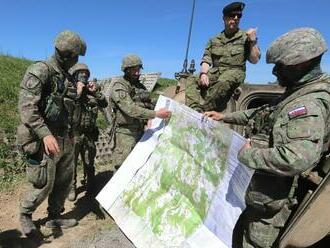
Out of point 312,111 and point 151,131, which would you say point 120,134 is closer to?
point 151,131

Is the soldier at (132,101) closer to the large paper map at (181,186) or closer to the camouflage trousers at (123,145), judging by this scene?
the camouflage trousers at (123,145)

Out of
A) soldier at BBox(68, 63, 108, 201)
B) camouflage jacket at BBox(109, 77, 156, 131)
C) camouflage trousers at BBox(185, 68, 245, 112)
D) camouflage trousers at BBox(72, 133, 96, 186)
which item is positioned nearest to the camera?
camouflage trousers at BBox(185, 68, 245, 112)

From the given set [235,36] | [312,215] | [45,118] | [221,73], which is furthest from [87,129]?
[312,215]

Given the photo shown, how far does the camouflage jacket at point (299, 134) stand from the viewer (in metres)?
2.46

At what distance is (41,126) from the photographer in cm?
418

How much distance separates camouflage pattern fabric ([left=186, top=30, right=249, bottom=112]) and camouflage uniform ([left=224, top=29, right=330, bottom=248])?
68.9 inches

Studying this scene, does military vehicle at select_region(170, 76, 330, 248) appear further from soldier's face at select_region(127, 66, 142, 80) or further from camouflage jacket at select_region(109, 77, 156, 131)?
soldier's face at select_region(127, 66, 142, 80)

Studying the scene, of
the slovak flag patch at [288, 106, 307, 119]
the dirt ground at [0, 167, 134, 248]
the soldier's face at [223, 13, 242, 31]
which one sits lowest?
the dirt ground at [0, 167, 134, 248]

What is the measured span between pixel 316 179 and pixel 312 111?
540 mm

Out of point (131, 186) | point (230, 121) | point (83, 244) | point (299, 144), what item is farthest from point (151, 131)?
point (299, 144)

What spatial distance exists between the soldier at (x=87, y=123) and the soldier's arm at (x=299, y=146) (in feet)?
12.2

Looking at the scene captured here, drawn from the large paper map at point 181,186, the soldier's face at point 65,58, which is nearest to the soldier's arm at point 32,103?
the soldier's face at point 65,58

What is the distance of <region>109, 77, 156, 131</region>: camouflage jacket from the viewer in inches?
212

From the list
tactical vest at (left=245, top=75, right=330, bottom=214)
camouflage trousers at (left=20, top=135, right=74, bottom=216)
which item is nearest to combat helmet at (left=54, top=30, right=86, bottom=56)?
camouflage trousers at (left=20, top=135, right=74, bottom=216)
